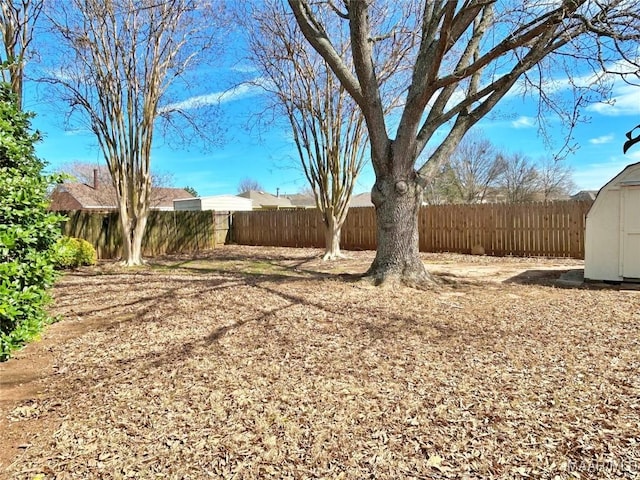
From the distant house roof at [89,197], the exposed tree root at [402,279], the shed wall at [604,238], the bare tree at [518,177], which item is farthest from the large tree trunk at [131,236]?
the bare tree at [518,177]

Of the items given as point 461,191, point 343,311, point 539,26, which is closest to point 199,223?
point 343,311

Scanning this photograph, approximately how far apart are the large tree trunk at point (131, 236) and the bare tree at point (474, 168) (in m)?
20.6

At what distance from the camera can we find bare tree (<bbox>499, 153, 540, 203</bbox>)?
26.4 meters

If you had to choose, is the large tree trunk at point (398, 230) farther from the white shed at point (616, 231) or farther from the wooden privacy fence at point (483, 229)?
the wooden privacy fence at point (483, 229)

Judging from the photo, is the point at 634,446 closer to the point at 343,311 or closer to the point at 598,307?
the point at 343,311

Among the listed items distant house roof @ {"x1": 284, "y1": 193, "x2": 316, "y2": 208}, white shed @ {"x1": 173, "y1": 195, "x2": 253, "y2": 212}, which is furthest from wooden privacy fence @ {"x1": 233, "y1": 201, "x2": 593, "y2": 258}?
distant house roof @ {"x1": 284, "y1": 193, "x2": 316, "y2": 208}

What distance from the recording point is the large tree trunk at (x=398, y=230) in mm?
6020

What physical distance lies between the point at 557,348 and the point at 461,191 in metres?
23.7

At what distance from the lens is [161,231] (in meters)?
13.6

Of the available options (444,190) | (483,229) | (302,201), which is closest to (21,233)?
(483,229)

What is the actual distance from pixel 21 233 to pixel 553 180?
3088 centimetres

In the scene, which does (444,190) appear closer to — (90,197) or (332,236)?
(332,236)

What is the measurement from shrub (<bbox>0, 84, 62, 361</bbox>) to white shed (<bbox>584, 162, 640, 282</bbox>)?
746 cm

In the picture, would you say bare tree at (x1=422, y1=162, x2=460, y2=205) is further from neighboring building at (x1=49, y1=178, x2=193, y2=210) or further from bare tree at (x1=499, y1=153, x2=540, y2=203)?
neighboring building at (x1=49, y1=178, x2=193, y2=210)
